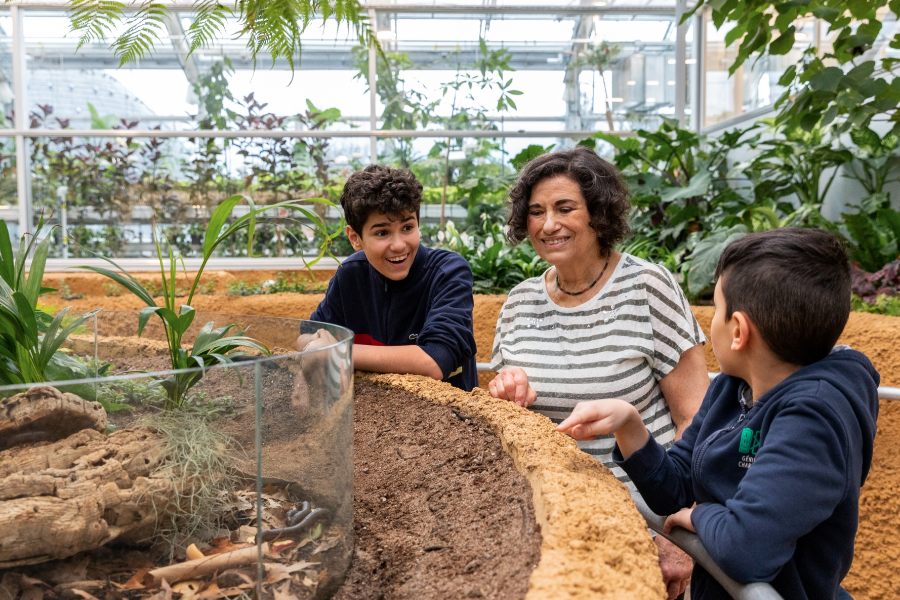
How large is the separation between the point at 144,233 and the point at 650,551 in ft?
21.3

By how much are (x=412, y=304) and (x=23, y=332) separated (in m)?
1.01

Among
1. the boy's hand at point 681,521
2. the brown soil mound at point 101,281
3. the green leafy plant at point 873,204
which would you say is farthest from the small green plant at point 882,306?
the brown soil mound at point 101,281

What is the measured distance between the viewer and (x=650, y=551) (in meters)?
0.74

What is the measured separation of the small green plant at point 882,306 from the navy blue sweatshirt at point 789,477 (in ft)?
8.86

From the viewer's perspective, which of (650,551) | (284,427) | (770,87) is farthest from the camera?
(770,87)

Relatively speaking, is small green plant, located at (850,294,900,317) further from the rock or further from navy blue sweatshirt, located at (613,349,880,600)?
the rock

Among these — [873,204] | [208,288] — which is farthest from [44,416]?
[208,288]

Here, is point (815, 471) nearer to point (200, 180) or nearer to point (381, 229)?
point (381, 229)

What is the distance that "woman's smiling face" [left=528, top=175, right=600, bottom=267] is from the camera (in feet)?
5.31

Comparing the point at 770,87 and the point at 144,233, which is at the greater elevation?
the point at 770,87

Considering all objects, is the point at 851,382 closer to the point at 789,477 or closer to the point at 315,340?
the point at 789,477

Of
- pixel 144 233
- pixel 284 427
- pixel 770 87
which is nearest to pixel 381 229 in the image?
pixel 284 427

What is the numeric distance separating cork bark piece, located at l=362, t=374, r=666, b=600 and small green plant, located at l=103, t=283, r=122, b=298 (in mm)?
5397

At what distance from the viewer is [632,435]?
1.00 meters
